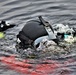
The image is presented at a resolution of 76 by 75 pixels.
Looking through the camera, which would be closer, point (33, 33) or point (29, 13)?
point (33, 33)

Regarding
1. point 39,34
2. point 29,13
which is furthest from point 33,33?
point 29,13

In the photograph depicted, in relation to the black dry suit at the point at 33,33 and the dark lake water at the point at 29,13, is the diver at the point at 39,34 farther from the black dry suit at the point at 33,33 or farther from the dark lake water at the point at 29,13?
the dark lake water at the point at 29,13

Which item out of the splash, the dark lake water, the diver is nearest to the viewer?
the splash

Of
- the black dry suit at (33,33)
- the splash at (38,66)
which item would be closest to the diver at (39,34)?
the black dry suit at (33,33)

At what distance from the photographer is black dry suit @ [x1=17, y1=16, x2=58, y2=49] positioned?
6785 mm

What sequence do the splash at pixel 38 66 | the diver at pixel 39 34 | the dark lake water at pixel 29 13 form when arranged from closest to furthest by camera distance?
the splash at pixel 38 66 → the diver at pixel 39 34 → the dark lake water at pixel 29 13

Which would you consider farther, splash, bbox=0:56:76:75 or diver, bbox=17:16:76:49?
diver, bbox=17:16:76:49

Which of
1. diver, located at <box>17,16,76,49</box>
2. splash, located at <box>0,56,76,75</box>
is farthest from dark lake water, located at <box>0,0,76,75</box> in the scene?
diver, located at <box>17,16,76,49</box>

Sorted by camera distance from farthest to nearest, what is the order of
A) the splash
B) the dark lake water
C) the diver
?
the dark lake water
the diver
the splash

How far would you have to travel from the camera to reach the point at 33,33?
6906 mm

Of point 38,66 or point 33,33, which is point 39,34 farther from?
point 38,66

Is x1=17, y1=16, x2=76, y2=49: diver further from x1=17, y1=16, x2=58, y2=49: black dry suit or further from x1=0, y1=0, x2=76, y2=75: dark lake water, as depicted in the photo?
x1=0, y1=0, x2=76, y2=75: dark lake water

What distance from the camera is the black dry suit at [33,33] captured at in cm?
679

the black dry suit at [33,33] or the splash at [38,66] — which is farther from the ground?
the black dry suit at [33,33]
